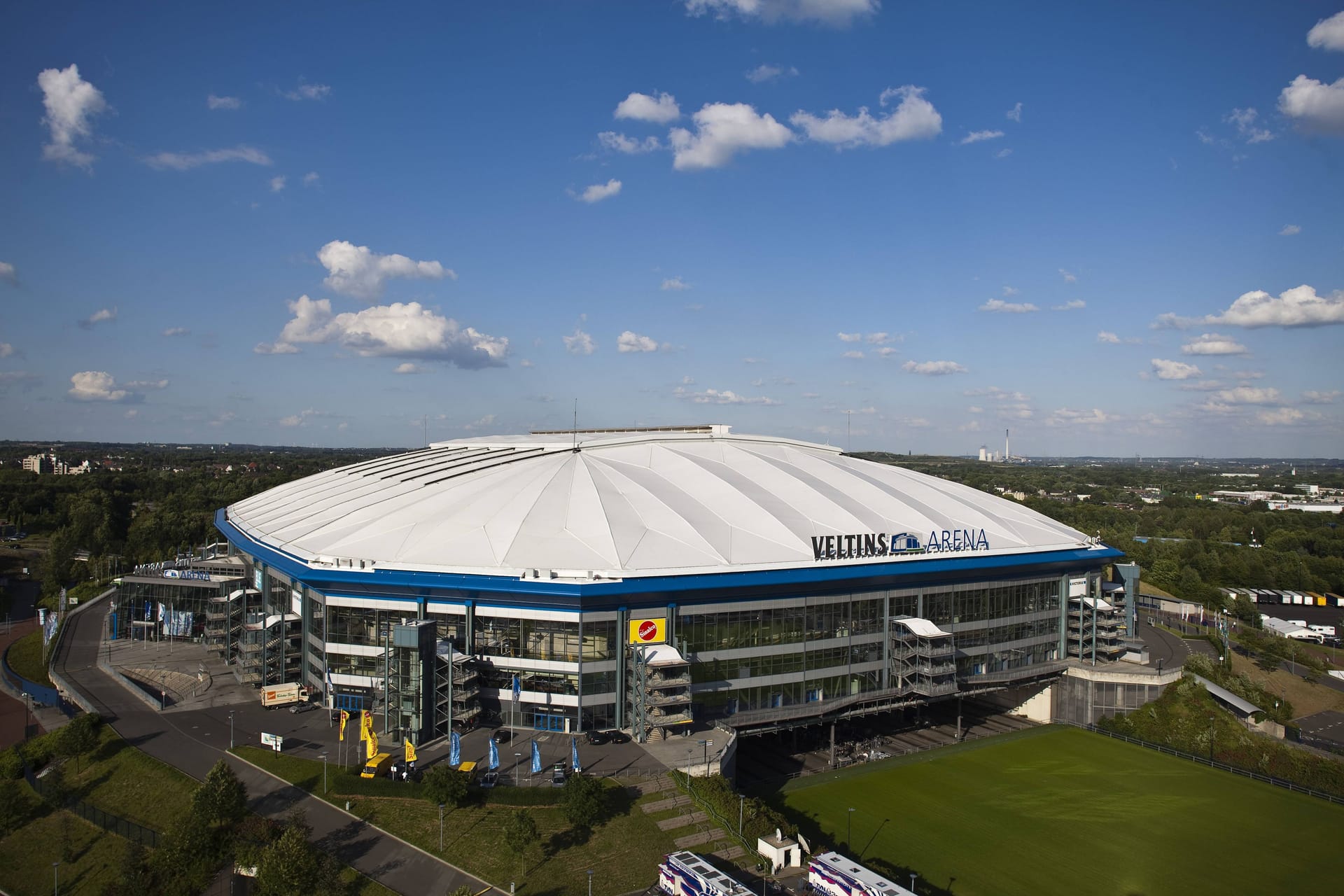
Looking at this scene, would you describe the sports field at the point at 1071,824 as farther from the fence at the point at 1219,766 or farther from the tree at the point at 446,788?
the tree at the point at 446,788

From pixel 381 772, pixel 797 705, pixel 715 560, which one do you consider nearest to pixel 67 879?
pixel 381 772

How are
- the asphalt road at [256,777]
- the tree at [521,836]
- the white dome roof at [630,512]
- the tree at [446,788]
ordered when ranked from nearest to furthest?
the tree at [521,836]
the asphalt road at [256,777]
the tree at [446,788]
the white dome roof at [630,512]

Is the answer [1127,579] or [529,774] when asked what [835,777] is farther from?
[1127,579]

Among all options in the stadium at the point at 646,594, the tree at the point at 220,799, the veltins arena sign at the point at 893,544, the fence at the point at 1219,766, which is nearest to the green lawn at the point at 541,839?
the tree at the point at 220,799

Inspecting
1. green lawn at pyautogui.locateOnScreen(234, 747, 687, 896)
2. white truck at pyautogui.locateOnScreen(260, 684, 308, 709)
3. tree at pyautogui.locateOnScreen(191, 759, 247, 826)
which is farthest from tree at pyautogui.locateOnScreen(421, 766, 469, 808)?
white truck at pyautogui.locateOnScreen(260, 684, 308, 709)

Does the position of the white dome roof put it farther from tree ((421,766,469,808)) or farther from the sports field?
the sports field

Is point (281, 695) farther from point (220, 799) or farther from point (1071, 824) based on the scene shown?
point (1071, 824)
